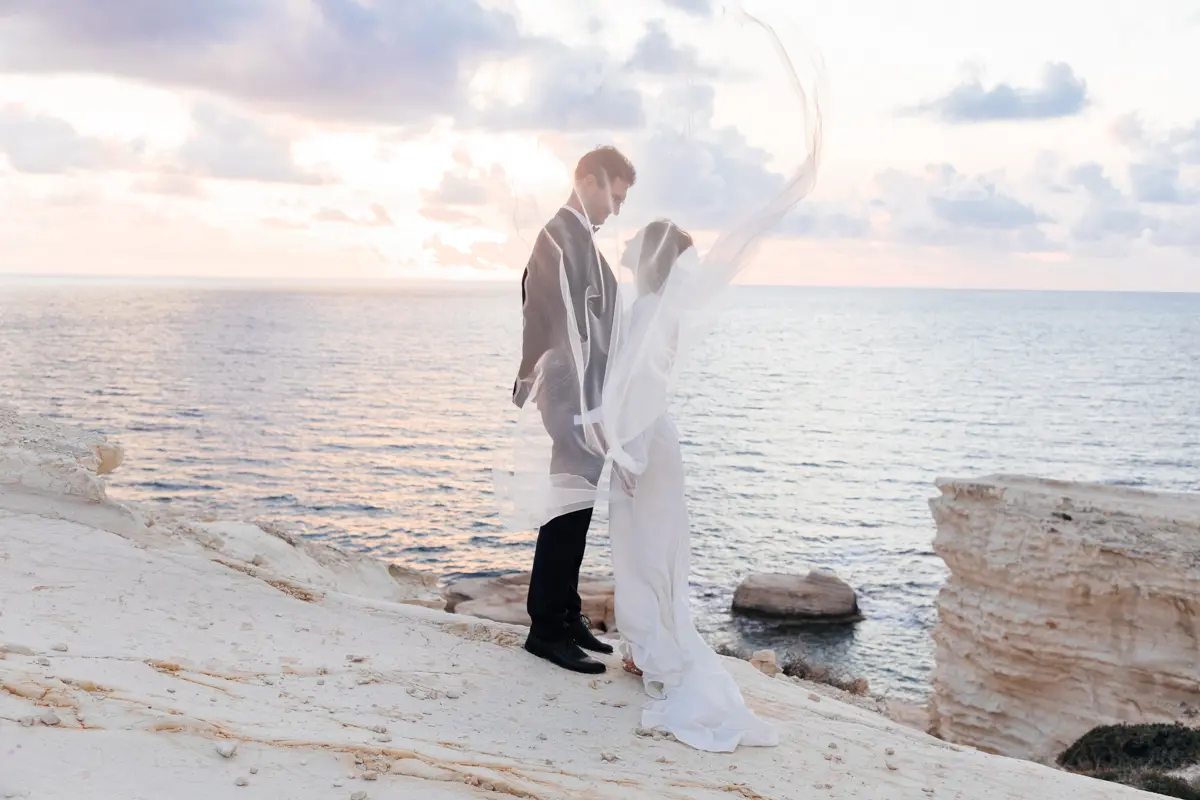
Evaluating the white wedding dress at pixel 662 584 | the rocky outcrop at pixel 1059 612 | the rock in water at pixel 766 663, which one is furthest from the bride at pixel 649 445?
the rocky outcrop at pixel 1059 612

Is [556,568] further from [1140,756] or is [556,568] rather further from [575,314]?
[1140,756]

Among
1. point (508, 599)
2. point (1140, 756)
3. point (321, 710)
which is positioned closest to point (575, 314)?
point (321, 710)

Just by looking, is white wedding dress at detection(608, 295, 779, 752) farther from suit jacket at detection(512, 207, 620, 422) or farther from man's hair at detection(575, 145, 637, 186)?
A: man's hair at detection(575, 145, 637, 186)

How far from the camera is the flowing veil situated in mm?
4883

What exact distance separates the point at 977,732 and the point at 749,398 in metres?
49.8

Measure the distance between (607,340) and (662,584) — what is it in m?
1.40

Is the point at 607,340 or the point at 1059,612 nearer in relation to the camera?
the point at 607,340

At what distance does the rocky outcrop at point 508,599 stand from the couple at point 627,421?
36.1ft

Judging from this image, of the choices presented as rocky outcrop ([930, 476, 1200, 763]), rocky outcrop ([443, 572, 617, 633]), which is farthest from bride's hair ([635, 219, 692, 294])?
rocky outcrop ([443, 572, 617, 633])

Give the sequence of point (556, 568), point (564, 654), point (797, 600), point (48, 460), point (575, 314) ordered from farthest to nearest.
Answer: point (797, 600) < point (48, 460) < point (564, 654) < point (556, 568) < point (575, 314)

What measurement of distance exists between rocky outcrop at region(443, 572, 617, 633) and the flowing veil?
11086 mm

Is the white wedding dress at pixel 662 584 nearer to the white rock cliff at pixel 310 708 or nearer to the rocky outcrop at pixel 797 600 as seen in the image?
the white rock cliff at pixel 310 708

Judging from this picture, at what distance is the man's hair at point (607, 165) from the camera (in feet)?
16.3

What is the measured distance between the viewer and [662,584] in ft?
16.6
